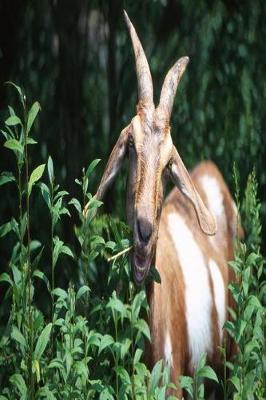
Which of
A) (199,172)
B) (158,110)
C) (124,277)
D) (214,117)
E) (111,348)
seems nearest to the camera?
(111,348)

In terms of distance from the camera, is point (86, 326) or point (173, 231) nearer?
point (86, 326)

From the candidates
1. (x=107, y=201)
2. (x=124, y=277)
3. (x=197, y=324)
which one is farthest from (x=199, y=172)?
(x=124, y=277)

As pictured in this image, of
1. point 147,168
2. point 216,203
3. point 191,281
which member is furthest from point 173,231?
point 147,168

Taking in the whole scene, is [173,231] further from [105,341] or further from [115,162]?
[105,341]

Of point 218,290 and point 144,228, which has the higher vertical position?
point 144,228

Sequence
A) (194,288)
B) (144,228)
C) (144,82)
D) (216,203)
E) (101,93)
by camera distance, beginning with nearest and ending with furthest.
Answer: (144,228)
(144,82)
(194,288)
(216,203)
(101,93)

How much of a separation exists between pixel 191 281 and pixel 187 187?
997 millimetres

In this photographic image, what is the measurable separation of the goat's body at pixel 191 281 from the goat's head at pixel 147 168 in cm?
45

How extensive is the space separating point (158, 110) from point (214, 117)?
2380mm

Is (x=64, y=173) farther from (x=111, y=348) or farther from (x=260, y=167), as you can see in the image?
(x=111, y=348)

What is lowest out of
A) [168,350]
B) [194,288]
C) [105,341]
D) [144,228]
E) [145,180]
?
[168,350]

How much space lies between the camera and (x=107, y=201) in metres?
8.39

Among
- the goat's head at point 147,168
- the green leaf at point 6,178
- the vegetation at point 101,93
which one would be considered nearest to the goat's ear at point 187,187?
the goat's head at point 147,168

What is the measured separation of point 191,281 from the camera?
7266mm
